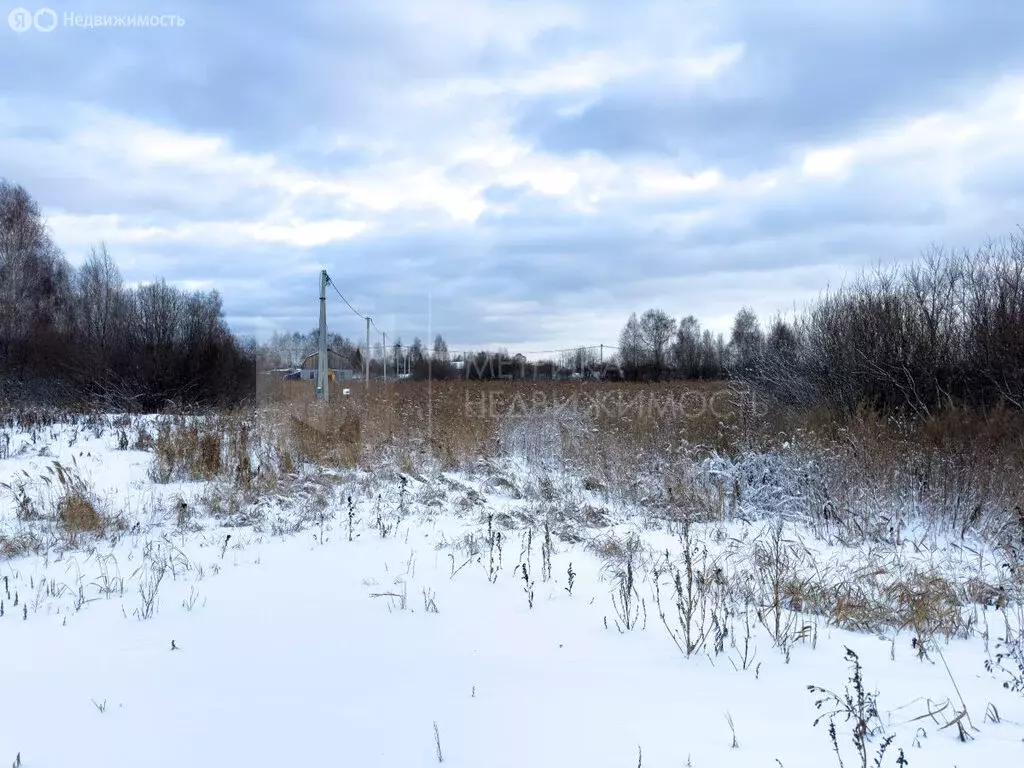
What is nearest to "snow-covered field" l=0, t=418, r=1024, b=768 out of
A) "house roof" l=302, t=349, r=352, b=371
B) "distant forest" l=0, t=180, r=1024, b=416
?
"distant forest" l=0, t=180, r=1024, b=416

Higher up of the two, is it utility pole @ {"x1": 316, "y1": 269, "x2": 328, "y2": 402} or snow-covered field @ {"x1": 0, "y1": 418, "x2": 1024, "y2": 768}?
utility pole @ {"x1": 316, "y1": 269, "x2": 328, "y2": 402}

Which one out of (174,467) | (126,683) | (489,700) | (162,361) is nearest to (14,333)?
(162,361)

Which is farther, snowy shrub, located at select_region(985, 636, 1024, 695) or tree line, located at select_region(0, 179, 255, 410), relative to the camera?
tree line, located at select_region(0, 179, 255, 410)

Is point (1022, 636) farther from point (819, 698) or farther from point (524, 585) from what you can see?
point (524, 585)

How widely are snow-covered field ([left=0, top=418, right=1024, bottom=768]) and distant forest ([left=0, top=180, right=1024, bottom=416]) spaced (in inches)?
170

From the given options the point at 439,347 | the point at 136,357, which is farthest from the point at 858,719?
the point at 439,347

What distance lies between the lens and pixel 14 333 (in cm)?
1856

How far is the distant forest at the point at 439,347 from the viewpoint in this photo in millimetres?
8602

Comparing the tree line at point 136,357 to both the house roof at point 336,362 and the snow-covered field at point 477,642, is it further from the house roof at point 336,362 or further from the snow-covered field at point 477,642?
the house roof at point 336,362

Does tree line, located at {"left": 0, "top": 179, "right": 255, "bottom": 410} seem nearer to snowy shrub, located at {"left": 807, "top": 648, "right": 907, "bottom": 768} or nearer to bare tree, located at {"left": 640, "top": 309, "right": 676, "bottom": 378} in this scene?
snowy shrub, located at {"left": 807, "top": 648, "right": 907, "bottom": 768}

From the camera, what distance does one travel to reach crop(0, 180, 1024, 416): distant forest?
860 cm

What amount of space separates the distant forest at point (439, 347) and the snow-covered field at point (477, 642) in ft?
14.2

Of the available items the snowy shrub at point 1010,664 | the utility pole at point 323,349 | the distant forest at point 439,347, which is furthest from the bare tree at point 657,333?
the snowy shrub at point 1010,664

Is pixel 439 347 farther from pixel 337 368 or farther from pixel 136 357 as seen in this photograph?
pixel 136 357
